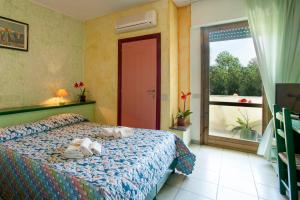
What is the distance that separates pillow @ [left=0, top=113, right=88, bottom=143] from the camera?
1.96 metres

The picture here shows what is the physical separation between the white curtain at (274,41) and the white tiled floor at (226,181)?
15.2 inches

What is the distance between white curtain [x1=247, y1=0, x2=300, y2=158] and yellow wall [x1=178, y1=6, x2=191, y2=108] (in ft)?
3.51

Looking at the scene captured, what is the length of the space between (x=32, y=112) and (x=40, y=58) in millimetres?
1035

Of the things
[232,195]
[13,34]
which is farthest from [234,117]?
[13,34]

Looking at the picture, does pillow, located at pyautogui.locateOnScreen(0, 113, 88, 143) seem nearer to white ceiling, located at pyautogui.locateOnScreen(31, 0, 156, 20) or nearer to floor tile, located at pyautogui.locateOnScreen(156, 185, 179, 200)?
floor tile, located at pyautogui.locateOnScreen(156, 185, 179, 200)

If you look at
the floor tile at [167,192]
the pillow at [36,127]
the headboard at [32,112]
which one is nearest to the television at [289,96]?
the floor tile at [167,192]

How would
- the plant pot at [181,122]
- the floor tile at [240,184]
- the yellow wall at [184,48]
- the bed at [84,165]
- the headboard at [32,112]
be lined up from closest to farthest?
the bed at [84,165] → the floor tile at [240,184] → the headboard at [32,112] → the plant pot at [181,122] → the yellow wall at [184,48]

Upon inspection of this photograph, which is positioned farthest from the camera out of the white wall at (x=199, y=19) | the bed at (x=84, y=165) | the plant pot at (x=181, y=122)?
the plant pot at (x=181, y=122)

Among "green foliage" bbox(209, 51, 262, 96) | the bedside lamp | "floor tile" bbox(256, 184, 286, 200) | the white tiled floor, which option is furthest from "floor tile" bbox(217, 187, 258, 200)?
the bedside lamp

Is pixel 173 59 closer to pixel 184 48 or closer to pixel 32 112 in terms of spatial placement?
pixel 184 48

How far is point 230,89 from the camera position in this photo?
3.12 m

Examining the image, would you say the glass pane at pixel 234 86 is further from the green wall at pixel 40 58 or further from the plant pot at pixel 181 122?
the green wall at pixel 40 58

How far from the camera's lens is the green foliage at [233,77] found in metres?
2.90

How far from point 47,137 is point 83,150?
33.4 inches
